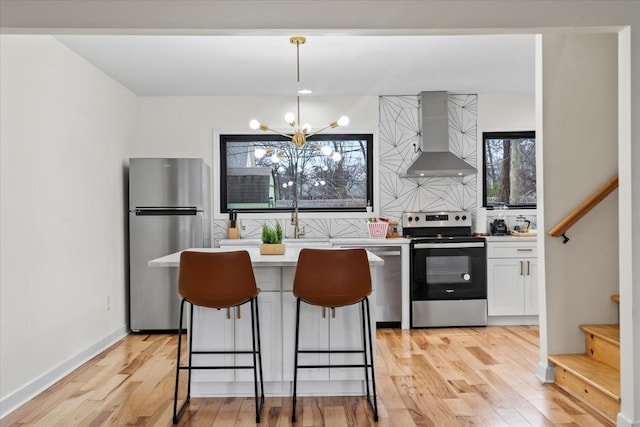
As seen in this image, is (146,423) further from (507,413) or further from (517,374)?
(517,374)

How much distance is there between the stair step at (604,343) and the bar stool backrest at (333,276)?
1.61m

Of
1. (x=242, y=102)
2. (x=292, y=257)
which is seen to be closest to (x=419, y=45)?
(x=292, y=257)

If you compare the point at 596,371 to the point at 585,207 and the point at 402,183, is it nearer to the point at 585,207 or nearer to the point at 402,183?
the point at 585,207

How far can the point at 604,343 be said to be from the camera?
336 cm

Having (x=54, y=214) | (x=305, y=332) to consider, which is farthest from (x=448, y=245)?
(x=54, y=214)

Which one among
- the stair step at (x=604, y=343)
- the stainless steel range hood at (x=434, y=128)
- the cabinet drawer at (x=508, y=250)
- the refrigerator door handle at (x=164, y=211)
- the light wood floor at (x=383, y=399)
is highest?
the stainless steel range hood at (x=434, y=128)

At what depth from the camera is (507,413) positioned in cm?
304

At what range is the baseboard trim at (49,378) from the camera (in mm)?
3161

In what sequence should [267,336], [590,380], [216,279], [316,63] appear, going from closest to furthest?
1. [216,279]
2. [590,380]
3. [267,336]
4. [316,63]

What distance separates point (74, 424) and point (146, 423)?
0.41m

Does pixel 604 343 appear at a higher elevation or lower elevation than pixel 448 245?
lower

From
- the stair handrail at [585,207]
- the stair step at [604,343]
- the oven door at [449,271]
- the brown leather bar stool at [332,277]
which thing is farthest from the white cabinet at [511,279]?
the brown leather bar stool at [332,277]

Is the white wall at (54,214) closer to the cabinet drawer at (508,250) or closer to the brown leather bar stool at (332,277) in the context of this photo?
the brown leather bar stool at (332,277)

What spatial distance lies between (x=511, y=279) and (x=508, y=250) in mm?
305
